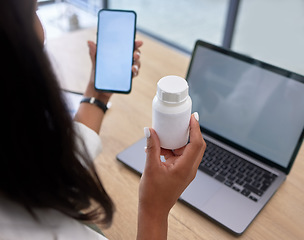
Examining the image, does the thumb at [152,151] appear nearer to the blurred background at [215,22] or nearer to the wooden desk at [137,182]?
the wooden desk at [137,182]

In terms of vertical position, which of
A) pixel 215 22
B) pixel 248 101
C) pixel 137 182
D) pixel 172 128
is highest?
pixel 172 128

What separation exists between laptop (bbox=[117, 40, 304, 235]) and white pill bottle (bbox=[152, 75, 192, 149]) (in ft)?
0.71

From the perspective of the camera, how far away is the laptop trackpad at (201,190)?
73cm

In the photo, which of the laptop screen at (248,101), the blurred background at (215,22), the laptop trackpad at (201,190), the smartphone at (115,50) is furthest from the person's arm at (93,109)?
the blurred background at (215,22)

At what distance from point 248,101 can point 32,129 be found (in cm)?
55

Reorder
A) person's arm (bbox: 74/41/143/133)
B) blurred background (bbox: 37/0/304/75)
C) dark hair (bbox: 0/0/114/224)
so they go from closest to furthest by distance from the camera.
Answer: dark hair (bbox: 0/0/114/224)
person's arm (bbox: 74/41/143/133)
blurred background (bbox: 37/0/304/75)

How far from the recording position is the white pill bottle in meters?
0.53

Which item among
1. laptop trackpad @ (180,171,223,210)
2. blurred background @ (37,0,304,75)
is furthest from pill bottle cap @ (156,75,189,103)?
blurred background @ (37,0,304,75)

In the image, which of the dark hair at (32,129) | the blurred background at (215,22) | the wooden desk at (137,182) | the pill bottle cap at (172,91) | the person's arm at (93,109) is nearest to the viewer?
the dark hair at (32,129)

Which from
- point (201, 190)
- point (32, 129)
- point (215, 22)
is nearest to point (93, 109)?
point (201, 190)

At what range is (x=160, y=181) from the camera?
545 mm

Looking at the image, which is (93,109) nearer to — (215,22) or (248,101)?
(248,101)

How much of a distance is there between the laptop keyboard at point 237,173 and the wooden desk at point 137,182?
0.13 ft

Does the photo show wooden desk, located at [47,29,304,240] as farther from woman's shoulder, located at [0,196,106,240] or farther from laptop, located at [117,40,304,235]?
woman's shoulder, located at [0,196,106,240]
